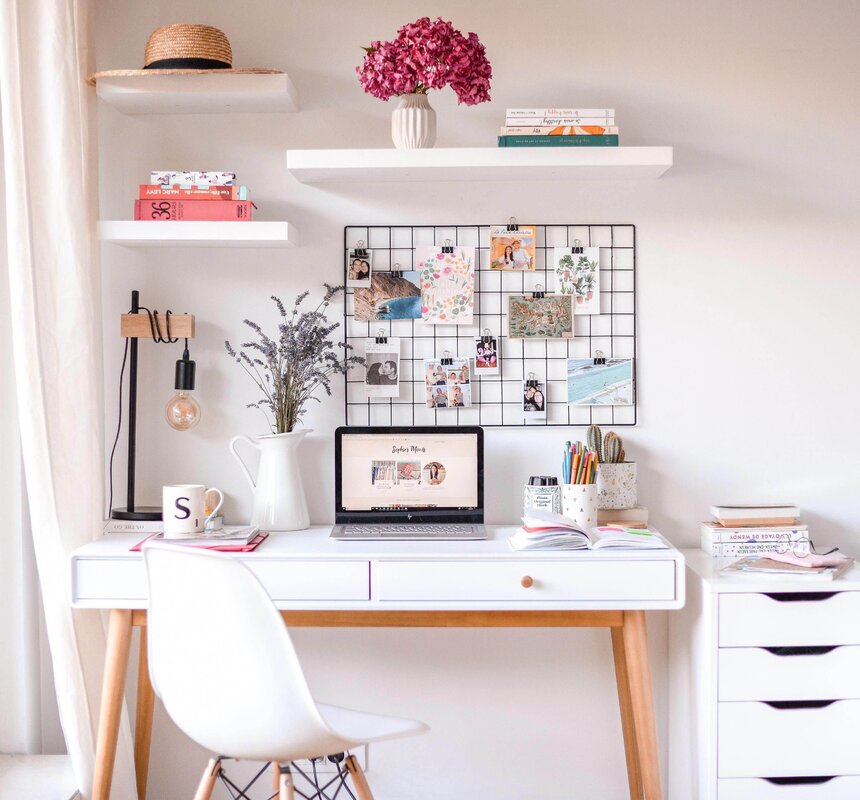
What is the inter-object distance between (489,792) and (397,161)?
1685 mm

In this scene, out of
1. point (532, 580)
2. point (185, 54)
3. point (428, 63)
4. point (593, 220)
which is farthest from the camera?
point (593, 220)

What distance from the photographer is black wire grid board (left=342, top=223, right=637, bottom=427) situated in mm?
2381

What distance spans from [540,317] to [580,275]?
0.51 feet

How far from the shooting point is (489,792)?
2.39 m

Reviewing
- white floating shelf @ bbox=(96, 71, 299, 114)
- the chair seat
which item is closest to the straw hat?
white floating shelf @ bbox=(96, 71, 299, 114)

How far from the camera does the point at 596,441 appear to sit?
2293mm

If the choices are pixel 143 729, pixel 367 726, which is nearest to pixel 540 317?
pixel 367 726

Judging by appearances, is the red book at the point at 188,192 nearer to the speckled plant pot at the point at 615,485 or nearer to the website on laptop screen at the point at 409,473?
the website on laptop screen at the point at 409,473

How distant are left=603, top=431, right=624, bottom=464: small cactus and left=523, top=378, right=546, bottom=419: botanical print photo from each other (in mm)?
190

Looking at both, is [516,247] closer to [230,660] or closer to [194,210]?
[194,210]

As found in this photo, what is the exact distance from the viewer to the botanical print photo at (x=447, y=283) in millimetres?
2377

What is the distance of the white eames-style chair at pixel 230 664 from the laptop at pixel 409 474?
0.74 m

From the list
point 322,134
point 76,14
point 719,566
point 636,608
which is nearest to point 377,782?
point 636,608

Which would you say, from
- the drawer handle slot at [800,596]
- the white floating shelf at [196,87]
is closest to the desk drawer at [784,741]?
the drawer handle slot at [800,596]
